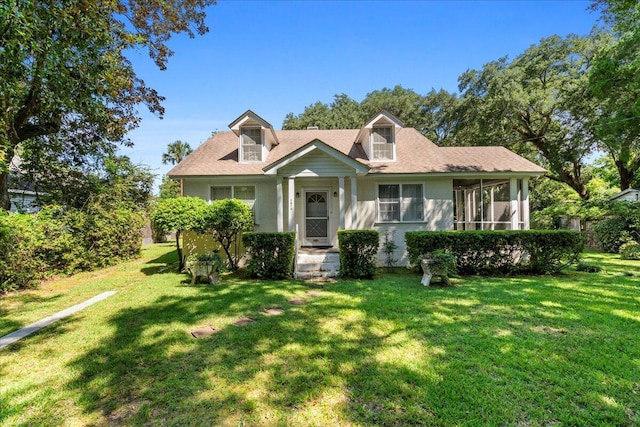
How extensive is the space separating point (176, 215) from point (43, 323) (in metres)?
4.14

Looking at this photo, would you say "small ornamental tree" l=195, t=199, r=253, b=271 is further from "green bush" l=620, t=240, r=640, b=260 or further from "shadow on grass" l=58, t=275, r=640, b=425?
"green bush" l=620, t=240, r=640, b=260

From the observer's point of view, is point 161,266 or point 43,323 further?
point 161,266

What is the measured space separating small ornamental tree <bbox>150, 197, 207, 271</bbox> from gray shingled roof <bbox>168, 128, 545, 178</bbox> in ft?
6.13

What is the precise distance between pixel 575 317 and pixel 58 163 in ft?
55.9

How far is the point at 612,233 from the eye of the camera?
13.8 metres

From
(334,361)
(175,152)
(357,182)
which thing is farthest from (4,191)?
(175,152)

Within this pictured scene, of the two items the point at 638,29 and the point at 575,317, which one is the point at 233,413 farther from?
the point at 638,29

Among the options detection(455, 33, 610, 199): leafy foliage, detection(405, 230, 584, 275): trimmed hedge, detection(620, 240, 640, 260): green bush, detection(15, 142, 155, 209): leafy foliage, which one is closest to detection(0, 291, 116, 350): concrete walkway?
detection(15, 142, 155, 209): leafy foliage

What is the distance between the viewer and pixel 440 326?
4.71 meters

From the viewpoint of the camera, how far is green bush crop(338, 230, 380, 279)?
28.4ft

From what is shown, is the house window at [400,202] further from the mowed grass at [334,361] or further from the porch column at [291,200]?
the mowed grass at [334,361]

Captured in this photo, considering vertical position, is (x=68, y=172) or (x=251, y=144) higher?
(x=251, y=144)

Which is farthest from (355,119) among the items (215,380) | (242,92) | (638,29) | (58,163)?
(215,380)

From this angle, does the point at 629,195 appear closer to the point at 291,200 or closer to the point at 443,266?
the point at 443,266
